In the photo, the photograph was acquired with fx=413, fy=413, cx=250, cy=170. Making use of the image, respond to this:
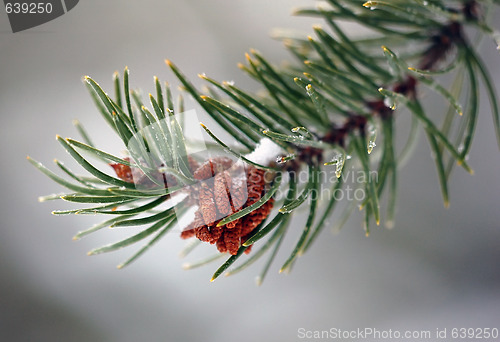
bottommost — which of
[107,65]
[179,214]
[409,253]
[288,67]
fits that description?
[409,253]

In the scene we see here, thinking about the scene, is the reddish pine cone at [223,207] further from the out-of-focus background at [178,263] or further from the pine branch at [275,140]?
the out-of-focus background at [178,263]

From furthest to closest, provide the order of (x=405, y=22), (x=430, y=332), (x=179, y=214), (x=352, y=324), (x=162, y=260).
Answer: (x=162, y=260) → (x=352, y=324) → (x=430, y=332) → (x=405, y=22) → (x=179, y=214)

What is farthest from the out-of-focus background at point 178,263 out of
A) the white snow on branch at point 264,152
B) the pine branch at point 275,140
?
the white snow on branch at point 264,152

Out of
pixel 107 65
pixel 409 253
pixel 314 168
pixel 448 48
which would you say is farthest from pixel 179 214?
pixel 107 65

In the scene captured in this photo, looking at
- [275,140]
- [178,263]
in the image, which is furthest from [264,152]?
[178,263]

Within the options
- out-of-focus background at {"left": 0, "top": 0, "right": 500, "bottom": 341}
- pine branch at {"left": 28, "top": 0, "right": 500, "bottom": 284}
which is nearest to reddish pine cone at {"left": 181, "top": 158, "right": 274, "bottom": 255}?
pine branch at {"left": 28, "top": 0, "right": 500, "bottom": 284}

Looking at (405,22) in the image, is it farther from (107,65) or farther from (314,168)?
(107,65)

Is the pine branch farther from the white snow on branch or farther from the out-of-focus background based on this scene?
the out-of-focus background

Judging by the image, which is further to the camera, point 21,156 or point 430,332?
point 21,156
